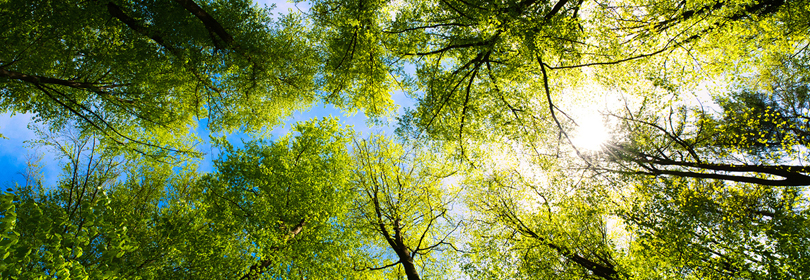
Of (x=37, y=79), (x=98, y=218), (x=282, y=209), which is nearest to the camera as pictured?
(x=98, y=218)

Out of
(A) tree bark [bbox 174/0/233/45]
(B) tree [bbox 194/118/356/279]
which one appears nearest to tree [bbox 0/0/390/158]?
(A) tree bark [bbox 174/0/233/45]

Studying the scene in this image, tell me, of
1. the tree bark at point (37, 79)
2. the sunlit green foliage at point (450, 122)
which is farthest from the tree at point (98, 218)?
the tree bark at point (37, 79)

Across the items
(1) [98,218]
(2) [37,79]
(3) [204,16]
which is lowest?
(1) [98,218]

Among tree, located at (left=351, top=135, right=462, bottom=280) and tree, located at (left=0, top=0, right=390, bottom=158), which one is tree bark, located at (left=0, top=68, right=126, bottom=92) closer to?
tree, located at (left=0, top=0, right=390, bottom=158)

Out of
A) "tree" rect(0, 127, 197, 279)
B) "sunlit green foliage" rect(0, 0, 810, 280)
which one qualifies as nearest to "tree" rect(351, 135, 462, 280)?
"sunlit green foliage" rect(0, 0, 810, 280)

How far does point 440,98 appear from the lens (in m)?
9.51

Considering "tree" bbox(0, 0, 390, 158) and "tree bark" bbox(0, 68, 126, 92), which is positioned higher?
"tree" bbox(0, 0, 390, 158)

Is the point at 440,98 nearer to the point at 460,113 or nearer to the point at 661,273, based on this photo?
the point at 460,113

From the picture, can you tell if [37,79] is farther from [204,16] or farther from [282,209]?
[282,209]

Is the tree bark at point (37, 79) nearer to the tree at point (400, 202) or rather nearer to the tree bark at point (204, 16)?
the tree bark at point (204, 16)

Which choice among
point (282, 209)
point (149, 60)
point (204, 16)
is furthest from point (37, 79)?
point (282, 209)

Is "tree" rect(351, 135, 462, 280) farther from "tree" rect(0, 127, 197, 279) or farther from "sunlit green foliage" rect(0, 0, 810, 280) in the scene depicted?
"tree" rect(0, 127, 197, 279)

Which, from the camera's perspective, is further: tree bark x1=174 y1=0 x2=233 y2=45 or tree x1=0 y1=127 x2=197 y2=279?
tree bark x1=174 y1=0 x2=233 y2=45

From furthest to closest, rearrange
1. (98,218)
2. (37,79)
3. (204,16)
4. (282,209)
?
(282,209), (204,16), (37,79), (98,218)
